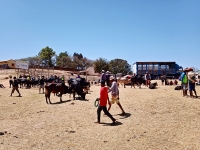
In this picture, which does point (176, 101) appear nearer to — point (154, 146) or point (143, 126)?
point (143, 126)

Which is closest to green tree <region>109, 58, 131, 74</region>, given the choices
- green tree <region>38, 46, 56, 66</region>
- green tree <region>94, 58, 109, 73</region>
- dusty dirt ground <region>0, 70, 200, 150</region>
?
green tree <region>94, 58, 109, 73</region>

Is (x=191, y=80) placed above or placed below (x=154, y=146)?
above

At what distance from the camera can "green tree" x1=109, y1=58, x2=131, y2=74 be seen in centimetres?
7562

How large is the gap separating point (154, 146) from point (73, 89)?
11057mm

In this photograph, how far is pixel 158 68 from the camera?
45656 millimetres

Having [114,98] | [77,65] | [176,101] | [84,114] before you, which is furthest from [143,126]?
[77,65]

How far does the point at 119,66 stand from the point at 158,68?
31.5m

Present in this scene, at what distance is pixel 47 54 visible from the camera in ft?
277

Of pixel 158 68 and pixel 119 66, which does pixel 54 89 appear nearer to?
pixel 158 68

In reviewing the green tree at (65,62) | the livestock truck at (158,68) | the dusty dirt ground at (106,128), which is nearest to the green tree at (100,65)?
the green tree at (65,62)

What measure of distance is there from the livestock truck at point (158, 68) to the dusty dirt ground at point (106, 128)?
31397 mm

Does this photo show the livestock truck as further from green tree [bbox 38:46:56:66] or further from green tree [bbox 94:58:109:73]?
green tree [bbox 38:46:56:66]

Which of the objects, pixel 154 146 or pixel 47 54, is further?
pixel 47 54

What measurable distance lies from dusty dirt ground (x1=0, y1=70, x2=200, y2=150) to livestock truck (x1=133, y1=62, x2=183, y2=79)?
103ft
